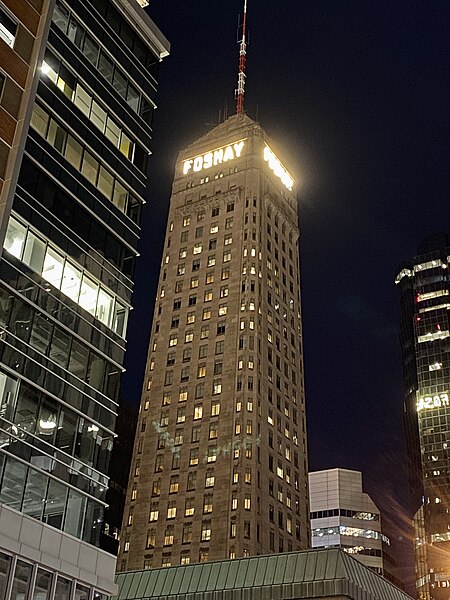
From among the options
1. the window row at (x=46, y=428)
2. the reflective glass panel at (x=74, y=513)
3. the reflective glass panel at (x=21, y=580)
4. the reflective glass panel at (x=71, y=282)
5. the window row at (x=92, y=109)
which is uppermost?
the window row at (x=92, y=109)

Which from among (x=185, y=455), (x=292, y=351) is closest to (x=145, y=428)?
(x=185, y=455)

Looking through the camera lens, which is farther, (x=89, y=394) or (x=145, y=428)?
(x=145, y=428)

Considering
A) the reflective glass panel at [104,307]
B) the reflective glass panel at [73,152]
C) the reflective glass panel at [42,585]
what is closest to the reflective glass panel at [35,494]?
the reflective glass panel at [42,585]

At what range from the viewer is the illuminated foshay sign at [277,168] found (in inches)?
6068

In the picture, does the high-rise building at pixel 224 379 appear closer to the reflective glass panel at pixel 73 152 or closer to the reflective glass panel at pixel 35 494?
the reflective glass panel at pixel 35 494

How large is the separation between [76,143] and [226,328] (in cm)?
8237

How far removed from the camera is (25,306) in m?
41.3

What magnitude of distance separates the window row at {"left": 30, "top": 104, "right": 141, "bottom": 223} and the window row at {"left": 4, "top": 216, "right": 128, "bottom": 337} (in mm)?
6452

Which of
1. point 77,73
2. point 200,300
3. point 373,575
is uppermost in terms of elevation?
point 200,300

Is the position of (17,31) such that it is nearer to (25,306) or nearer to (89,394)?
(25,306)

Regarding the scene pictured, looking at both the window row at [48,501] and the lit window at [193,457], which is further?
the lit window at [193,457]

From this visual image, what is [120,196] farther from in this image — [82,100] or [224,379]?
[224,379]

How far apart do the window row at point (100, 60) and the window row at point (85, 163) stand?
6.64m

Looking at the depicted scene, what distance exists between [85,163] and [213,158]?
108 meters
